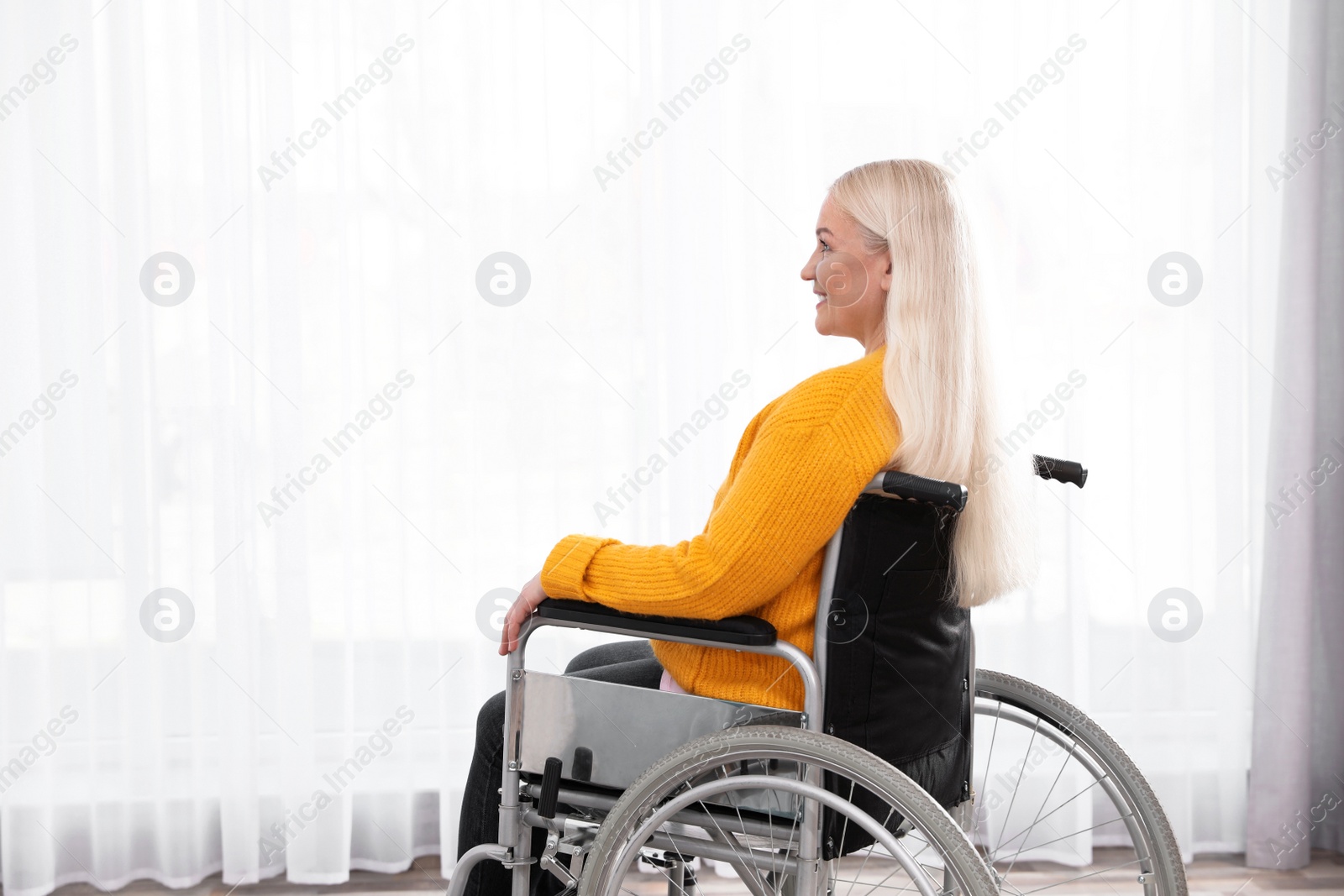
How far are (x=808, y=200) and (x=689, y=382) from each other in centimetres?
43

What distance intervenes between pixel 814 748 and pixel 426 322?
1332 millimetres

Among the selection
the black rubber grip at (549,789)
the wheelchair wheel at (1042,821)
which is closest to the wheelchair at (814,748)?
the black rubber grip at (549,789)

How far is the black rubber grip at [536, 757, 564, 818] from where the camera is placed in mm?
1138

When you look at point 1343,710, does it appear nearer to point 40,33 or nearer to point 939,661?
point 939,661

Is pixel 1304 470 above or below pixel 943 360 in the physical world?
below

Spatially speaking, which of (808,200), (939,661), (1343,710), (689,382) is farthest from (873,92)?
(1343,710)

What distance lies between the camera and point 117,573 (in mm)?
2062

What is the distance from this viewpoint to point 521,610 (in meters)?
1.17

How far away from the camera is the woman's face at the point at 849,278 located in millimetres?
1199

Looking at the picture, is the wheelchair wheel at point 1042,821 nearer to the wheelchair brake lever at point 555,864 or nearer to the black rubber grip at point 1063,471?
the black rubber grip at point 1063,471

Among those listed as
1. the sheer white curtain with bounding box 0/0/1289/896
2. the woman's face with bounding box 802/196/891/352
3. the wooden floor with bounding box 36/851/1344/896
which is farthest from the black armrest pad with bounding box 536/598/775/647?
the wooden floor with bounding box 36/851/1344/896

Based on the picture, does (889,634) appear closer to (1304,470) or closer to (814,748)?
(814,748)

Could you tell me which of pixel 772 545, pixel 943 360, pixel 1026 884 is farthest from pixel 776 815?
pixel 1026 884

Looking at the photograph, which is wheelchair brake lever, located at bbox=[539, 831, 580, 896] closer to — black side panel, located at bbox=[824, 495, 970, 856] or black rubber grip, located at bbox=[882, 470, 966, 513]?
black side panel, located at bbox=[824, 495, 970, 856]
